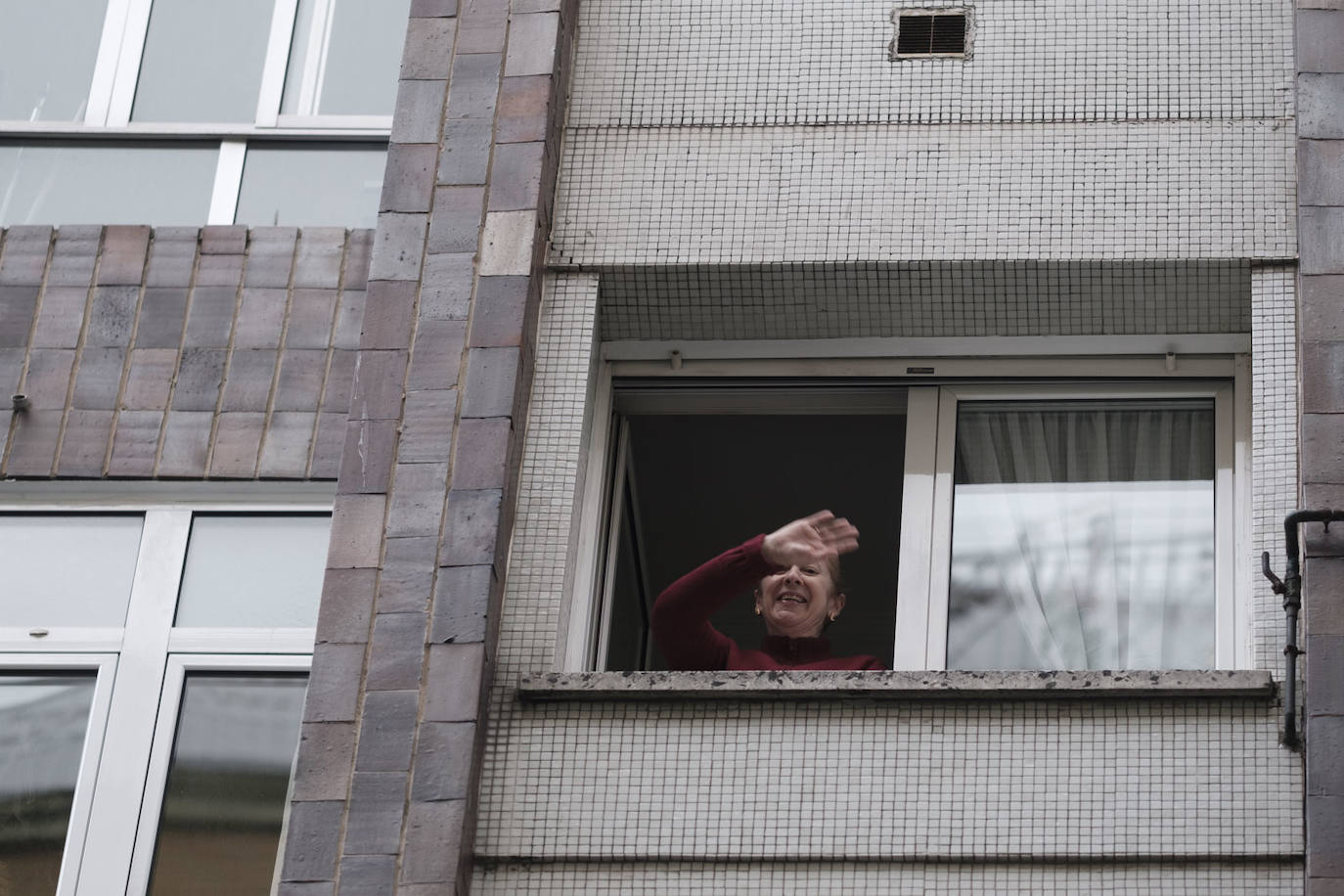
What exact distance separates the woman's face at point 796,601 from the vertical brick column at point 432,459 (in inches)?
46.3

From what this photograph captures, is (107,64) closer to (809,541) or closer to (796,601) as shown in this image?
(796,601)

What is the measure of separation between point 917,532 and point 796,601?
0.52 meters

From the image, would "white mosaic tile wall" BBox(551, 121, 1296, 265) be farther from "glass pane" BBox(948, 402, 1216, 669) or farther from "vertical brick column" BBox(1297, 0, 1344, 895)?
"glass pane" BBox(948, 402, 1216, 669)

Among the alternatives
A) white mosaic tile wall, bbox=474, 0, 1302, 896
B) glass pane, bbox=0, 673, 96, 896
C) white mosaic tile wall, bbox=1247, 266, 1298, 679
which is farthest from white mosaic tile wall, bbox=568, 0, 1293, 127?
glass pane, bbox=0, 673, 96, 896

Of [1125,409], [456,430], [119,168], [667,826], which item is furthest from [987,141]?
[119,168]

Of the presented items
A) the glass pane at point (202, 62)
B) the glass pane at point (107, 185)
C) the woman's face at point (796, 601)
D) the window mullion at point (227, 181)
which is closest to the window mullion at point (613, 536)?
the woman's face at point (796, 601)

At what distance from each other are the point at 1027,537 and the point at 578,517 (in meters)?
1.71

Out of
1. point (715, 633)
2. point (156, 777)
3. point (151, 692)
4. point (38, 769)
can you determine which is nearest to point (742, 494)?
point (715, 633)

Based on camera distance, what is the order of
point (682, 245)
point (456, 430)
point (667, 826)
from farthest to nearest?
1. point (682, 245)
2. point (456, 430)
3. point (667, 826)

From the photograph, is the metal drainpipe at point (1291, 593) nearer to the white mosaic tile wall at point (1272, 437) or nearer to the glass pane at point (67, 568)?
the white mosaic tile wall at point (1272, 437)

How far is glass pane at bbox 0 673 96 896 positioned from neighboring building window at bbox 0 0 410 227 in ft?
6.84

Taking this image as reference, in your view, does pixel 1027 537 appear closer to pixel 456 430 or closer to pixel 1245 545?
pixel 1245 545

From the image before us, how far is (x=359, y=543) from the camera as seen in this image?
25.3ft

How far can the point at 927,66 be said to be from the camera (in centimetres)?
882
